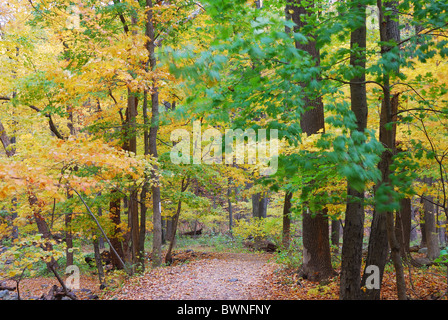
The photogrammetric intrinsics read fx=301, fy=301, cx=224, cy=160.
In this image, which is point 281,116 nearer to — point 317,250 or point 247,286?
Result: point 317,250

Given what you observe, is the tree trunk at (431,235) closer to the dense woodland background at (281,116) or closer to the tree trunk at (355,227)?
the dense woodland background at (281,116)

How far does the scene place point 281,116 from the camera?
4.02 m

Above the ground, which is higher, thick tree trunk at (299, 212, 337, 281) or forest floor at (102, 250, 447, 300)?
thick tree trunk at (299, 212, 337, 281)

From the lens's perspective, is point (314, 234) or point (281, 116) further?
point (314, 234)

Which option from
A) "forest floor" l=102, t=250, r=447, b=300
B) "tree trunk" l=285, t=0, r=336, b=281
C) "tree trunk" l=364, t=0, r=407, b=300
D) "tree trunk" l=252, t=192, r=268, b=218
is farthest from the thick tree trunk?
"tree trunk" l=252, t=192, r=268, b=218

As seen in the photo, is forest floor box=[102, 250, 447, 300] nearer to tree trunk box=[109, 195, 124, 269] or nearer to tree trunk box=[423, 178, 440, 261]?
tree trunk box=[423, 178, 440, 261]

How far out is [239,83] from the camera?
11.6 feet

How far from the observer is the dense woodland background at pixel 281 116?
305cm

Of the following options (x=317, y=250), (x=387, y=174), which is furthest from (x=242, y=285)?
(x=387, y=174)

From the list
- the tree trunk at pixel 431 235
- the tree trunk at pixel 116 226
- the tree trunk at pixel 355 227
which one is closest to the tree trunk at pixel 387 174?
the tree trunk at pixel 355 227

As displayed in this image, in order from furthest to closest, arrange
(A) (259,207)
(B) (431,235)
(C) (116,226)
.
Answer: (A) (259,207) < (C) (116,226) < (B) (431,235)

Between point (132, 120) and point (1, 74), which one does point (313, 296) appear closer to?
point (132, 120)

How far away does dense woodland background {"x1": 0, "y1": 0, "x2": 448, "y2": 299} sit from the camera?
10.0ft
